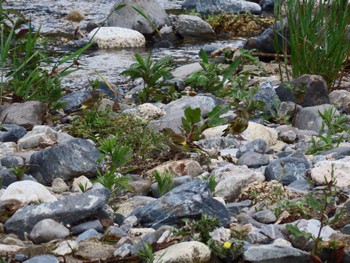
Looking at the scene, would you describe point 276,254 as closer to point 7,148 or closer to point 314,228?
point 314,228

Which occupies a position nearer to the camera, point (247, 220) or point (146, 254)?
point (146, 254)

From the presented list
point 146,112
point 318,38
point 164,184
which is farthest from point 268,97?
point 164,184

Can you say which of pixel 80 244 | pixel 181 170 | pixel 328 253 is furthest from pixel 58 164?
pixel 328 253

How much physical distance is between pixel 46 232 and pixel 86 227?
0.18 meters

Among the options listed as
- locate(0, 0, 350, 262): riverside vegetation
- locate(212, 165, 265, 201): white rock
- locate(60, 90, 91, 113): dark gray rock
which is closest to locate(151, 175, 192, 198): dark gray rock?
locate(0, 0, 350, 262): riverside vegetation

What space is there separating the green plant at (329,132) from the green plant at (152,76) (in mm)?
1189

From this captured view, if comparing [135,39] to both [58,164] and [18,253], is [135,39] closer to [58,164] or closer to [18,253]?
[58,164]

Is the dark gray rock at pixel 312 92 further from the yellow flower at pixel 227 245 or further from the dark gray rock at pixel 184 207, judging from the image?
the yellow flower at pixel 227 245

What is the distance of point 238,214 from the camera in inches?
141

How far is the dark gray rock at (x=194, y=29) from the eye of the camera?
10.0 meters

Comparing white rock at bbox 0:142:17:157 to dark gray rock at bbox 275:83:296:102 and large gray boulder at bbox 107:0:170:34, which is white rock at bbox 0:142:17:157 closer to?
dark gray rock at bbox 275:83:296:102

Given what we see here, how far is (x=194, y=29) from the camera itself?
33.2 ft

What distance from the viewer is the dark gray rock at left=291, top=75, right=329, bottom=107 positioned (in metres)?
5.79

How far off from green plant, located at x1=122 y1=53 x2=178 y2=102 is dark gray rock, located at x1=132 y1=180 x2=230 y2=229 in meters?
2.47
